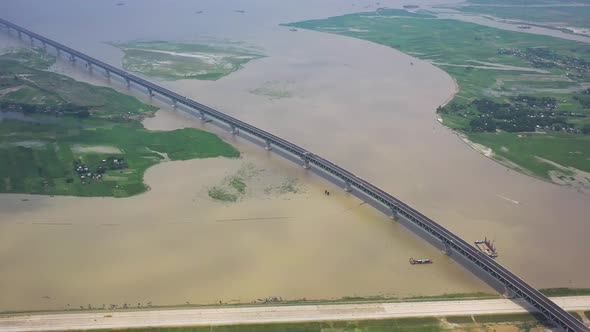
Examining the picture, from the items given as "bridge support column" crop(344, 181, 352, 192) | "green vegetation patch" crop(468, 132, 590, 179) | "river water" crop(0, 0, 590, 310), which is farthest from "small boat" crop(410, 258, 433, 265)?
"green vegetation patch" crop(468, 132, 590, 179)

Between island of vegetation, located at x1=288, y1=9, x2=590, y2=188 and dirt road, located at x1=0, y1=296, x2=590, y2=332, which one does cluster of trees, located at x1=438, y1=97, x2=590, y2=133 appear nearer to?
island of vegetation, located at x1=288, y1=9, x2=590, y2=188

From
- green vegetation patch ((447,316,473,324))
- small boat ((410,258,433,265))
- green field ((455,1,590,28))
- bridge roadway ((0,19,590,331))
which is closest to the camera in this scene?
bridge roadway ((0,19,590,331))

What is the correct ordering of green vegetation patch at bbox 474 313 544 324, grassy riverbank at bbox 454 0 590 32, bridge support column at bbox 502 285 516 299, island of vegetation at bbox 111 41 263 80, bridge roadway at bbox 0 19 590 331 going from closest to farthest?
bridge roadway at bbox 0 19 590 331, green vegetation patch at bbox 474 313 544 324, bridge support column at bbox 502 285 516 299, island of vegetation at bbox 111 41 263 80, grassy riverbank at bbox 454 0 590 32

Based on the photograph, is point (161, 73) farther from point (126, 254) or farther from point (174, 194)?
point (126, 254)

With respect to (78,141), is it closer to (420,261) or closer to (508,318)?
(420,261)

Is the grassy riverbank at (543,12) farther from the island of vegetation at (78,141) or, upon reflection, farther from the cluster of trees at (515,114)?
the island of vegetation at (78,141)
